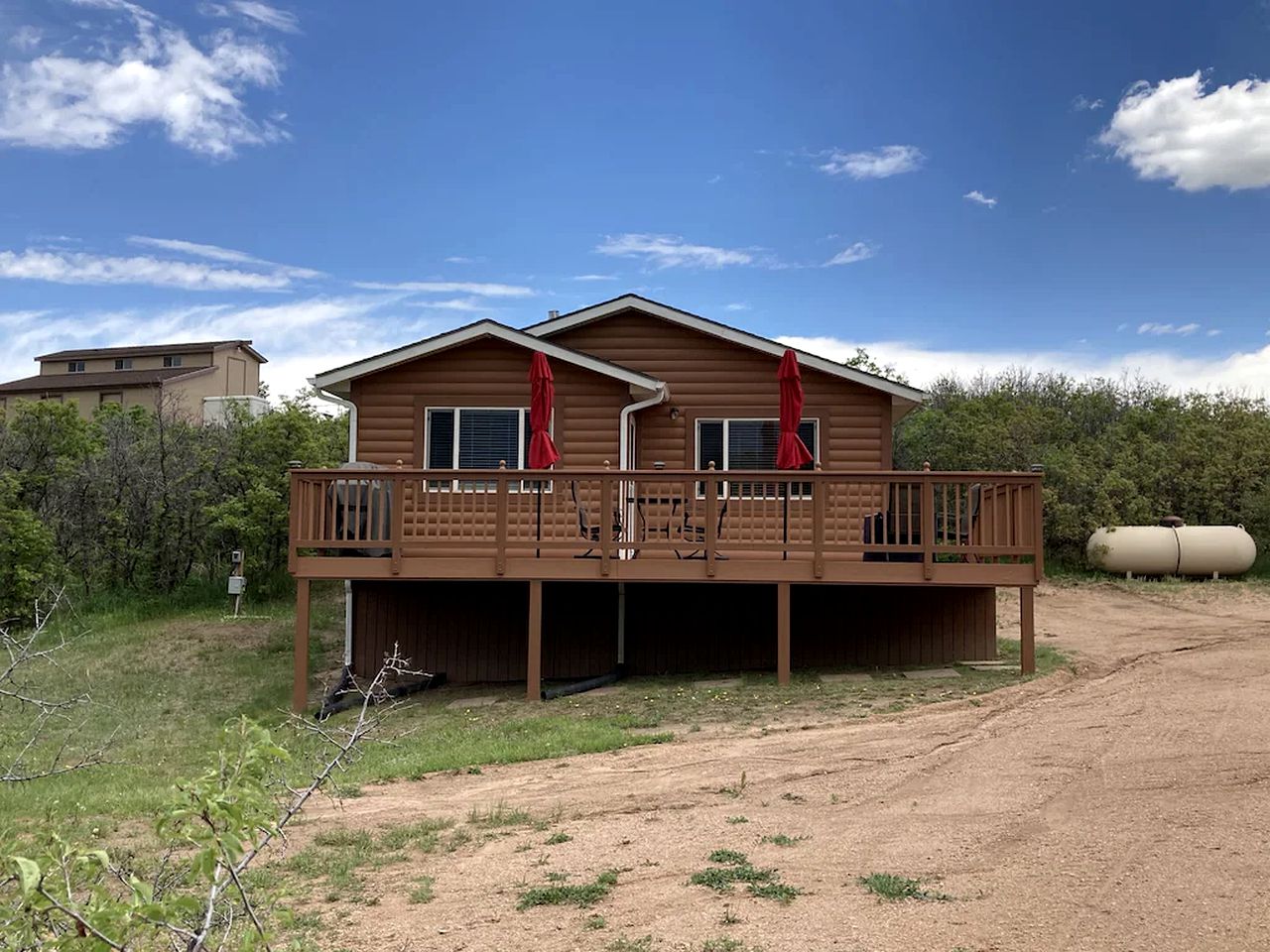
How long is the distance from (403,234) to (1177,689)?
61.1 feet

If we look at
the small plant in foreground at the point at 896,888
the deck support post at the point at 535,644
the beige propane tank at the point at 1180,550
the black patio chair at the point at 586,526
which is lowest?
the small plant in foreground at the point at 896,888

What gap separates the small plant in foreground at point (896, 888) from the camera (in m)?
4.82

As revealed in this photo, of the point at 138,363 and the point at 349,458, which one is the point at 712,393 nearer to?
the point at 349,458

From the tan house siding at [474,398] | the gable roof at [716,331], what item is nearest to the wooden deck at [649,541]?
the tan house siding at [474,398]

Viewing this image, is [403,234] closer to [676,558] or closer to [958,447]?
[958,447]

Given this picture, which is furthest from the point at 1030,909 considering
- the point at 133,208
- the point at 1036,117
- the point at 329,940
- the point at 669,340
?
the point at 133,208

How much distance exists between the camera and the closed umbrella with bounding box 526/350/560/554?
444 inches

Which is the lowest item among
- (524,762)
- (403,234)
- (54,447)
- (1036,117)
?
(524,762)

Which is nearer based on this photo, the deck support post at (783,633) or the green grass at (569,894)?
the green grass at (569,894)

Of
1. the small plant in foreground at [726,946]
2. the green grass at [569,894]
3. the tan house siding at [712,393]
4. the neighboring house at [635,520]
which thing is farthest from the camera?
the tan house siding at [712,393]

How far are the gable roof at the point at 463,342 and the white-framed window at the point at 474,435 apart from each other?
0.74 metres

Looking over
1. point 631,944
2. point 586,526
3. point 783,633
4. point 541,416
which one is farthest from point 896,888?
point 541,416

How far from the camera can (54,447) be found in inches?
832

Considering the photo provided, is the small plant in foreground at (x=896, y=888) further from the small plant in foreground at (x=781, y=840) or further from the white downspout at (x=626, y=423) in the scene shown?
the white downspout at (x=626, y=423)
